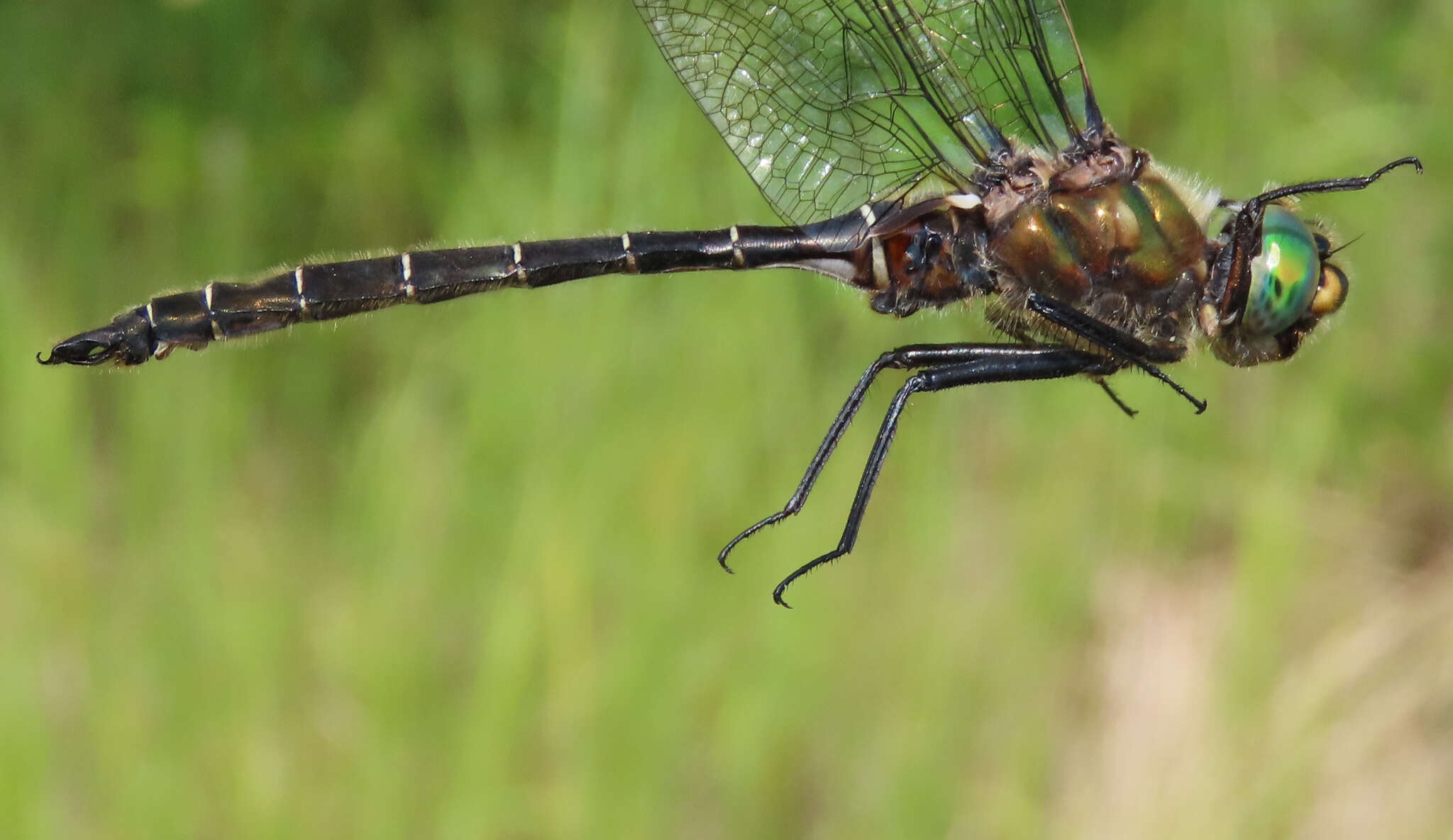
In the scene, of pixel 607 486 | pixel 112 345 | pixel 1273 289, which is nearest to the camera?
pixel 1273 289

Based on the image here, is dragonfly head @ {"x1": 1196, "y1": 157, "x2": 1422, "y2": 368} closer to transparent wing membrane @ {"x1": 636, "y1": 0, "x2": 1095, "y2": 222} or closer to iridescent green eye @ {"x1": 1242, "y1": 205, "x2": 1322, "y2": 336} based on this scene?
iridescent green eye @ {"x1": 1242, "y1": 205, "x2": 1322, "y2": 336}

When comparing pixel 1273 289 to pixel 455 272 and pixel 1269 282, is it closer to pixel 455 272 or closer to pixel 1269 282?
pixel 1269 282

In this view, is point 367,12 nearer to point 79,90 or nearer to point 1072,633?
point 79,90

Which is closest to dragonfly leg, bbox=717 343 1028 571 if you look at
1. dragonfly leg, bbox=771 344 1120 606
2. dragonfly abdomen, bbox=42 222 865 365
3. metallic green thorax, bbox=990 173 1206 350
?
dragonfly leg, bbox=771 344 1120 606

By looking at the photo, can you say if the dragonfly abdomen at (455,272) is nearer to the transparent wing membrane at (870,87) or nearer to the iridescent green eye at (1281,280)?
the transparent wing membrane at (870,87)

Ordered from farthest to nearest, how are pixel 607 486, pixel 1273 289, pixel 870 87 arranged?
pixel 607 486
pixel 870 87
pixel 1273 289

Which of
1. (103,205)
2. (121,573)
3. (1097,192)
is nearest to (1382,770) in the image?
(1097,192)

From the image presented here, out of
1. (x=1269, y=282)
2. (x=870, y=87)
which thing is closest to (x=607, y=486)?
(x=870, y=87)
